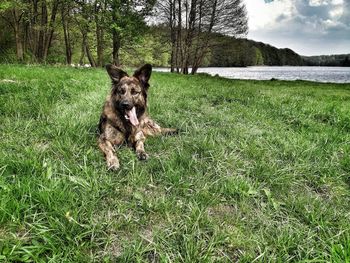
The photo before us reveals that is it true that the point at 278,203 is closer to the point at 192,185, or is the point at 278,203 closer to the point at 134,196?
the point at 192,185

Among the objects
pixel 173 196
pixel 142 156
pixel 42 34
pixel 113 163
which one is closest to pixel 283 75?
pixel 42 34

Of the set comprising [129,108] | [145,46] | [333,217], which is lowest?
[333,217]

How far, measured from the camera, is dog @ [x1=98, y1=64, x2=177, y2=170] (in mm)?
4844

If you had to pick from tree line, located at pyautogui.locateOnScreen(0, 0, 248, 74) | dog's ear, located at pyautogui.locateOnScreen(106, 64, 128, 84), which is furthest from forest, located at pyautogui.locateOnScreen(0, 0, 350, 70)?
dog's ear, located at pyautogui.locateOnScreen(106, 64, 128, 84)

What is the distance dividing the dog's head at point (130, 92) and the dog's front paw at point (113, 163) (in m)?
0.86

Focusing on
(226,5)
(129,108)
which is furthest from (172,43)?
(129,108)

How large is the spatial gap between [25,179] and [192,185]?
74.9 inches

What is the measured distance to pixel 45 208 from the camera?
2.93 metres

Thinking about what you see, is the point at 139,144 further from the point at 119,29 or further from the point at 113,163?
the point at 119,29

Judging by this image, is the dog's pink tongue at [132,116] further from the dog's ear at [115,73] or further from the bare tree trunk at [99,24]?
the bare tree trunk at [99,24]

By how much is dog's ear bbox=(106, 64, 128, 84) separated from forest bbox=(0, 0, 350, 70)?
75.8 feet

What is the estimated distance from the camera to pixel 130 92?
4.86m

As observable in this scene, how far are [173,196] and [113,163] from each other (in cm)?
112

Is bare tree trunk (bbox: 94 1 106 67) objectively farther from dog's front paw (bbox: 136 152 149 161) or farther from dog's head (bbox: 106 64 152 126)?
dog's front paw (bbox: 136 152 149 161)
